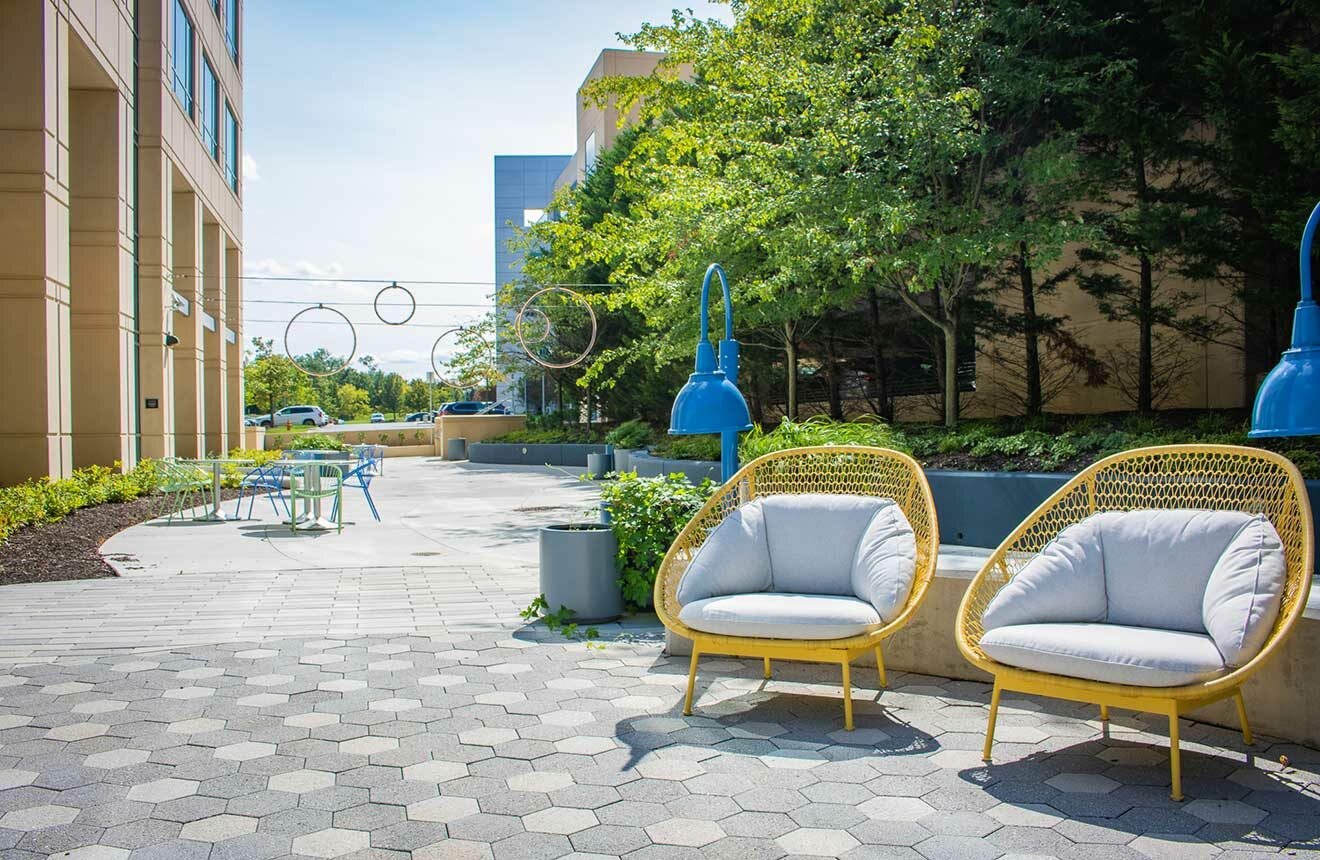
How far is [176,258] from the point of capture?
2033 cm

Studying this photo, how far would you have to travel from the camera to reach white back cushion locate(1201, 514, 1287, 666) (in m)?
3.03

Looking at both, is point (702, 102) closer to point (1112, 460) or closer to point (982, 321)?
point (982, 321)

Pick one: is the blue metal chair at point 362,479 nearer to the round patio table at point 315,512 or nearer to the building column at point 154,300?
the round patio table at point 315,512

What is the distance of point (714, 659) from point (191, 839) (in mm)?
2684

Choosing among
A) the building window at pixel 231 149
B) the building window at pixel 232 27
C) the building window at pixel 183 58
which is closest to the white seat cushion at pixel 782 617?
the building window at pixel 183 58

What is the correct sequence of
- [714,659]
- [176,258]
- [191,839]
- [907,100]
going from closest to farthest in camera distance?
1. [191,839]
2. [714,659]
3. [907,100]
4. [176,258]

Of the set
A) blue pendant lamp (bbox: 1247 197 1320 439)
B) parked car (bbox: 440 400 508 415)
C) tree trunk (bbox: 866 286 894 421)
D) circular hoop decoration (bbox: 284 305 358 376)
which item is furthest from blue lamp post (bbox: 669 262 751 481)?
parked car (bbox: 440 400 508 415)

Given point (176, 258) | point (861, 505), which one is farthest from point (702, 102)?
point (176, 258)

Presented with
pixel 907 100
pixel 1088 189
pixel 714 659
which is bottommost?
pixel 714 659

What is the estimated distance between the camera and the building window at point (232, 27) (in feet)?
82.6

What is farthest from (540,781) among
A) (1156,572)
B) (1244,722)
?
(1244,722)

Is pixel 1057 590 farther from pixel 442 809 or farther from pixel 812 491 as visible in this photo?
pixel 442 809

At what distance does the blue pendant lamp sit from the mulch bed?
7.68 m

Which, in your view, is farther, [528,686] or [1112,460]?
[528,686]
